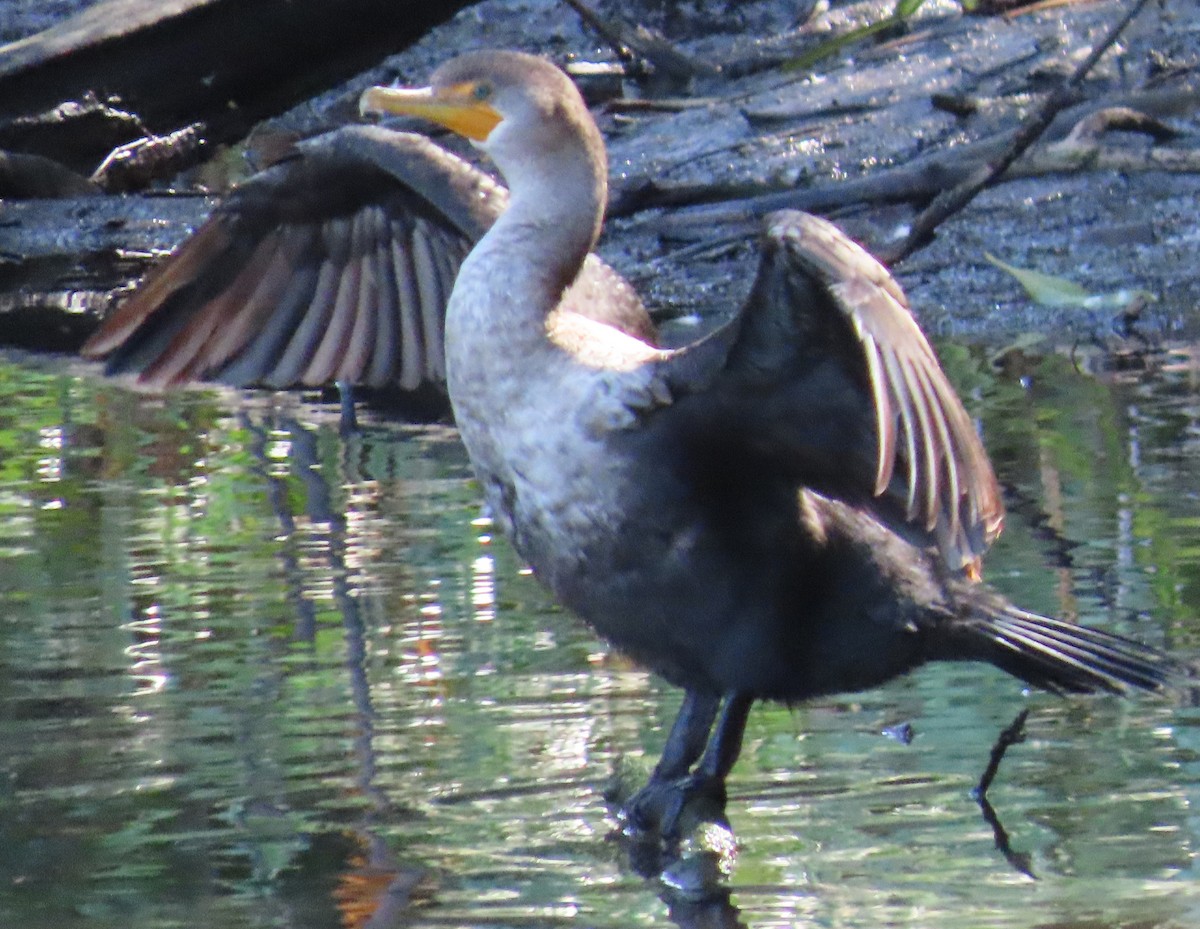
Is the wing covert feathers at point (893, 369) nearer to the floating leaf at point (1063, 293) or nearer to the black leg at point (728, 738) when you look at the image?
the black leg at point (728, 738)

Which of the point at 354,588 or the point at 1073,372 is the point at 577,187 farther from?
the point at 1073,372

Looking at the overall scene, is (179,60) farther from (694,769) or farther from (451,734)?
(694,769)

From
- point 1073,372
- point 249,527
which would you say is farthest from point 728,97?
point 249,527

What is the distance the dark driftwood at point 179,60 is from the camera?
35.7ft

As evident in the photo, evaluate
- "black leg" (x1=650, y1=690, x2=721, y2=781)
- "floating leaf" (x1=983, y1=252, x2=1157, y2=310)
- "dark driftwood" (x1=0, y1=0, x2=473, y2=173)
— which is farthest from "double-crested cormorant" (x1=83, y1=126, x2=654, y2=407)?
"dark driftwood" (x1=0, y1=0, x2=473, y2=173)

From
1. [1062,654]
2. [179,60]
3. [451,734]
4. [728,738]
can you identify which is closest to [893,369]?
[1062,654]

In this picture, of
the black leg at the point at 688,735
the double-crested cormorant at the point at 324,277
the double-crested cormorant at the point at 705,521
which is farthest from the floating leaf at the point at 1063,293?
the black leg at the point at 688,735

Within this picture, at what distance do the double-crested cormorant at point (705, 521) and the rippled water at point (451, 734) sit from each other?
188 mm

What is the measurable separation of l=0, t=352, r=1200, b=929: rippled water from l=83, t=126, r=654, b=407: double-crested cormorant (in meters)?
0.53

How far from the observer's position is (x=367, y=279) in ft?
17.5

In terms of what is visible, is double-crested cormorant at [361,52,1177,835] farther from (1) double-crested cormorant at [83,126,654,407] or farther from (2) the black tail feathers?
(1) double-crested cormorant at [83,126,654,407]

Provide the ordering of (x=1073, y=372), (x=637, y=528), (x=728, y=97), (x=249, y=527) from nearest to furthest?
(x=637, y=528), (x=249, y=527), (x=1073, y=372), (x=728, y=97)

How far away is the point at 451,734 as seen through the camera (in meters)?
4.44

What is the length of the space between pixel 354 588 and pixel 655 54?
658 cm
